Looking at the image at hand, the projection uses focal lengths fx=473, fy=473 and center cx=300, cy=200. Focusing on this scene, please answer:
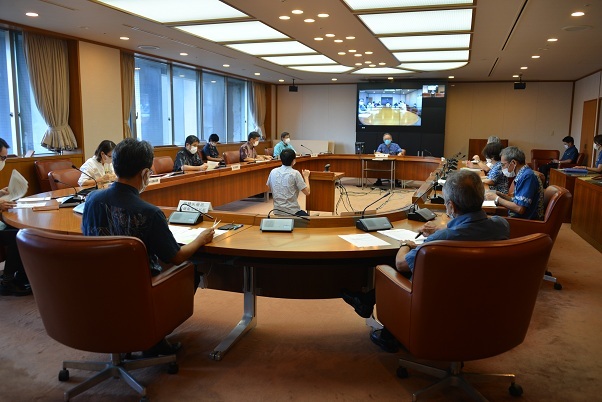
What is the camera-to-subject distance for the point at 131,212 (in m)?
2.09

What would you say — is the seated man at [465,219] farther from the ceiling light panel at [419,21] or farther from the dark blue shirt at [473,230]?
the ceiling light panel at [419,21]

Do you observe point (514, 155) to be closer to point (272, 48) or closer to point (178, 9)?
point (178, 9)

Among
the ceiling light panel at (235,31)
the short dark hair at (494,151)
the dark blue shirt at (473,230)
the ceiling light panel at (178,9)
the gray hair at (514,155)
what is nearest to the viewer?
the dark blue shirt at (473,230)

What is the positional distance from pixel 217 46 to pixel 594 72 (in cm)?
784

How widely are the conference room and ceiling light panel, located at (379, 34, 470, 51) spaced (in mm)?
87

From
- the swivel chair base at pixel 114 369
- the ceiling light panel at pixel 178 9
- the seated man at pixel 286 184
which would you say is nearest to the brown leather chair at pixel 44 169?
the ceiling light panel at pixel 178 9

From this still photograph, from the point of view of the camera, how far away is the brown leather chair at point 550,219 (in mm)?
3381

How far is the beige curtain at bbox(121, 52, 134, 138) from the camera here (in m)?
7.75

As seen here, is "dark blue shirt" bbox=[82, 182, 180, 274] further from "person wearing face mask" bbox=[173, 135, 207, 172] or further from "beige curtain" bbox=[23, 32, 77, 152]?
"beige curtain" bbox=[23, 32, 77, 152]

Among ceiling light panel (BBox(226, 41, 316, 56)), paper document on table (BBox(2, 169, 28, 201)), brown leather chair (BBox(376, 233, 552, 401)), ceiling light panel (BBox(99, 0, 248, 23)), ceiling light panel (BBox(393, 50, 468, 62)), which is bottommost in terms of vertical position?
brown leather chair (BBox(376, 233, 552, 401))

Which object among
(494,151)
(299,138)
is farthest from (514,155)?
(299,138)

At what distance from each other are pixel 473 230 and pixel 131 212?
1.49 m

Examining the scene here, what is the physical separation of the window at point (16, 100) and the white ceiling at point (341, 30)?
1.77ft

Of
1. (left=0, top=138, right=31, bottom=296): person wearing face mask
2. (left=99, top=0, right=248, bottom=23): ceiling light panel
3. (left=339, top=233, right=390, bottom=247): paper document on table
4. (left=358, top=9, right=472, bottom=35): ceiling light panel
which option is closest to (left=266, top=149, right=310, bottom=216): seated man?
(left=99, top=0, right=248, bottom=23): ceiling light panel
